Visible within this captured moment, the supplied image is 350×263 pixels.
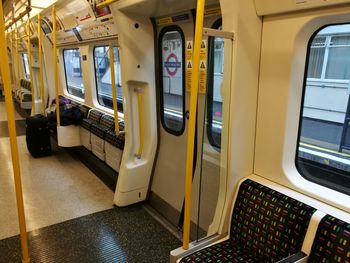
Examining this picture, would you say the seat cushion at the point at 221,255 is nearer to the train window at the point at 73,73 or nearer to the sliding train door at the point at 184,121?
the sliding train door at the point at 184,121

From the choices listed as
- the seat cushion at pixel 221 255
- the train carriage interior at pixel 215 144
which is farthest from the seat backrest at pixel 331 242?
the seat cushion at pixel 221 255

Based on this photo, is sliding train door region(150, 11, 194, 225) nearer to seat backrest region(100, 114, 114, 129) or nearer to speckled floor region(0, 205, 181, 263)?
speckled floor region(0, 205, 181, 263)

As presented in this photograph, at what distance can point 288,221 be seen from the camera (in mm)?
1756

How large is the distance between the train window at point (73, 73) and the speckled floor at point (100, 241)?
3567mm

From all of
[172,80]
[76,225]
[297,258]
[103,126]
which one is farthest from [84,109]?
[297,258]

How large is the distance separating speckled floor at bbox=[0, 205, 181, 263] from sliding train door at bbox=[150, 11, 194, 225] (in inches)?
12.5

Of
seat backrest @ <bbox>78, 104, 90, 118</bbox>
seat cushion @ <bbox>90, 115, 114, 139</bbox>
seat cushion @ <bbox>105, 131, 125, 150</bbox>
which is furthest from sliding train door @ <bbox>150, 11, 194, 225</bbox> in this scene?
seat backrest @ <bbox>78, 104, 90, 118</bbox>

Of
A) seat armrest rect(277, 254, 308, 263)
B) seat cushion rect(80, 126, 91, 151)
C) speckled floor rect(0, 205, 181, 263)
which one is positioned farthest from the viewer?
seat cushion rect(80, 126, 91, 151)

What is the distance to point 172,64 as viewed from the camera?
3053 millimetres

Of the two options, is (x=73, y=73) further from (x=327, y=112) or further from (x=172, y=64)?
(x=327, y=112)

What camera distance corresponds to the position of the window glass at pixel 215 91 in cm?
182

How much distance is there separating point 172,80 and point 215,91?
1.21m

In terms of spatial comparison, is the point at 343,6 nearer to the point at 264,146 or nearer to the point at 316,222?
the point at 264,146

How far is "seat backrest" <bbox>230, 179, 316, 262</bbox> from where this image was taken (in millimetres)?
1720
